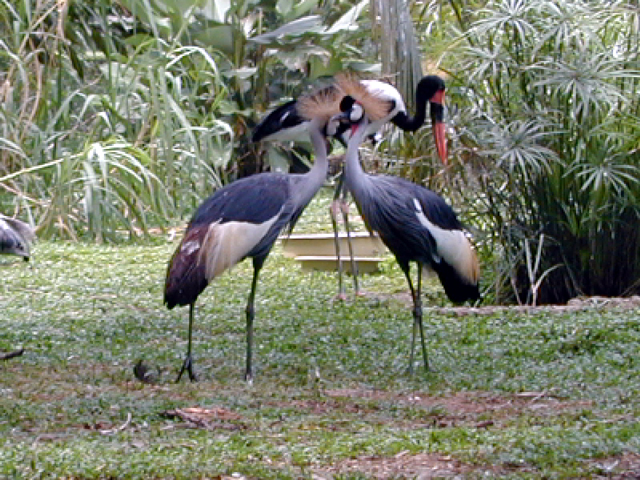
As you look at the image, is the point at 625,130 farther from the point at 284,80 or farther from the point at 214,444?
the point at 284,80

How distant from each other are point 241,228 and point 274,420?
4.51ft

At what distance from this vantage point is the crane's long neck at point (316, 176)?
6754mm

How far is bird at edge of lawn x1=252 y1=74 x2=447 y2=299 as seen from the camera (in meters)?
7.16

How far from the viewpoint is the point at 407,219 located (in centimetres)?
702

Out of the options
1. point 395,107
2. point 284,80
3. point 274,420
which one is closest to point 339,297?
point 395,107

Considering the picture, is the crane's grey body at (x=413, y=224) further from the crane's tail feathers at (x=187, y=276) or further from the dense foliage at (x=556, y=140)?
the dense foliage at (x=556, y=140)

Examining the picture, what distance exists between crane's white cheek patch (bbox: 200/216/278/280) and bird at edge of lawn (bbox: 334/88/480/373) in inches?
29.2

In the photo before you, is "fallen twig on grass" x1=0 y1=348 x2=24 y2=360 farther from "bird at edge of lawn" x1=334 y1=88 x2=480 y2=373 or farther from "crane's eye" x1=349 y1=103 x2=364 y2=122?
"crane's eye" x1=349 y1=103 x2=364 y2=122

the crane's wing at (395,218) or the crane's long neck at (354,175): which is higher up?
the crane's long neck at (354,175)

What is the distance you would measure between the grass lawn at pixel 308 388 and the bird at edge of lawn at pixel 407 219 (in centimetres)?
51

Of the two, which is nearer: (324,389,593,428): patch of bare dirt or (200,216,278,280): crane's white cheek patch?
(324,389,593,428): patch of bare dirt

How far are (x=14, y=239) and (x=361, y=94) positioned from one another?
154 inches

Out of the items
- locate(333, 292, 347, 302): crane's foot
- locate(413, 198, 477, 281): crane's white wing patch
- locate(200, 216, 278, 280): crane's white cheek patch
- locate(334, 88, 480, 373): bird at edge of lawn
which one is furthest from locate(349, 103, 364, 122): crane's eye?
locate(333, 292, 347, 302): crane's foot

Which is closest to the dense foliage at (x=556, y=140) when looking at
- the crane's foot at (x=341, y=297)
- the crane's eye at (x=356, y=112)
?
the crane's foot at (x=341, y=297)
